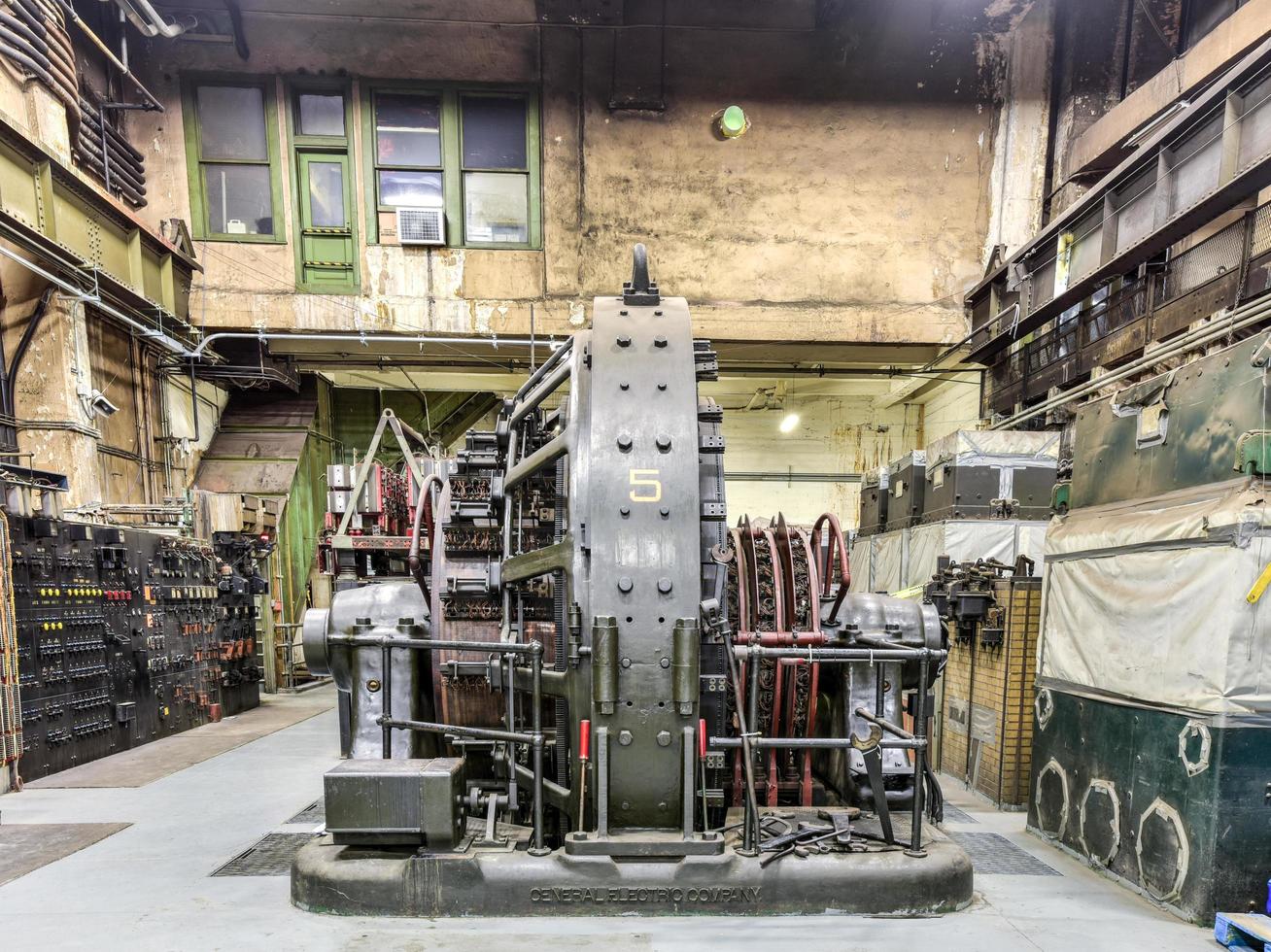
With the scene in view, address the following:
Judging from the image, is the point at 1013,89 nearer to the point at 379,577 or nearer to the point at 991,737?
the point at 991,737

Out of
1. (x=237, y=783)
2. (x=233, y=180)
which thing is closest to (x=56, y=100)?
(x=233, y=180)

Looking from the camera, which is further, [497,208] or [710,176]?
[497,208]

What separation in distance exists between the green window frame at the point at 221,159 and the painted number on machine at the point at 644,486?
333 inches

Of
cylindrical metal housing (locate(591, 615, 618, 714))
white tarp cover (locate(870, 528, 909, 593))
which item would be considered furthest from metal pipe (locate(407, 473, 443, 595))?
white tarp cover (locate(870, 528, 909, 593))

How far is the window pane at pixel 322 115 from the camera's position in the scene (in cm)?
888

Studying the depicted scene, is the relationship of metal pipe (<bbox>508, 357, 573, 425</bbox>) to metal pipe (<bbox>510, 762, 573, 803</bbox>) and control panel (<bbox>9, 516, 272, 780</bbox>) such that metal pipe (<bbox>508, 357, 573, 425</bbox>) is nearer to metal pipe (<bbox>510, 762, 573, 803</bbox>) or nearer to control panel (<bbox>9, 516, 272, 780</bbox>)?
metal pipe (<bbox>510, 762, 573, 803</bbox>)

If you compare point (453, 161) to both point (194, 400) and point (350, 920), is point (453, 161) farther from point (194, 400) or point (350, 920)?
point (350, 920)

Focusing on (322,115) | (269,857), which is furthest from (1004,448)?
(322,115)

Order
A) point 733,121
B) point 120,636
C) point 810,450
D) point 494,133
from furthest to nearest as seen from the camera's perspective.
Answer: point 810,450, point 494,133, point 733,121, point 120,636

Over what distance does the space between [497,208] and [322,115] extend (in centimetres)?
269

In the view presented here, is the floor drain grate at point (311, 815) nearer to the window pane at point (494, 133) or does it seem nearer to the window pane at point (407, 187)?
the window pane at point (407, 187)

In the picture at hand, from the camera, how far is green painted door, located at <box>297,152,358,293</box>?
8906 millimetres

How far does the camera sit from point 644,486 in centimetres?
275

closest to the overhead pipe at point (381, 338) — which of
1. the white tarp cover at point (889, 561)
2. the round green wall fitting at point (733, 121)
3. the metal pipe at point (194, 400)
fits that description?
the metal pipe at point (194, 400)
